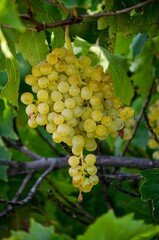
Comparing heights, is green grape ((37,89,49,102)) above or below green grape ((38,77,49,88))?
below

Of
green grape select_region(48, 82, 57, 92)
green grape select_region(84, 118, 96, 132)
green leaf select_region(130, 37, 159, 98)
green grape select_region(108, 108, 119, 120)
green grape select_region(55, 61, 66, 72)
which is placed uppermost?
green grape select_region(55, 61, 66, 72)

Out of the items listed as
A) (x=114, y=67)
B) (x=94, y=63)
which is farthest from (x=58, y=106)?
(x=114, y=67)

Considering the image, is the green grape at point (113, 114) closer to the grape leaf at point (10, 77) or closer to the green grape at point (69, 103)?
the green grape at point (69, 103)

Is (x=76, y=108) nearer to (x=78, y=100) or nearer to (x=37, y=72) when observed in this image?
(x=78, y=100)

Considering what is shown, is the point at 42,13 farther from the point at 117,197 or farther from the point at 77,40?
the point at 117,197

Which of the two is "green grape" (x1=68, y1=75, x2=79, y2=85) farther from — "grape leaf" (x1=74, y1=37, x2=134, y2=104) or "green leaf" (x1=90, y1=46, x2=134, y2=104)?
"green leaf" (x1=90, y1=46, x2=134, y2=104)

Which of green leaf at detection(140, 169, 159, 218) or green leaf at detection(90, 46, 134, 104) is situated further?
green leaf at detection(90, 46, 134, 104)

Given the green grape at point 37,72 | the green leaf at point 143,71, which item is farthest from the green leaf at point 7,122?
the green grape at point 37,72

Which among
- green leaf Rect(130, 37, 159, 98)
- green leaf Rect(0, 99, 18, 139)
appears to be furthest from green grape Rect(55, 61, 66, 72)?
green leaf Rect(130, 37, 159, 98)
